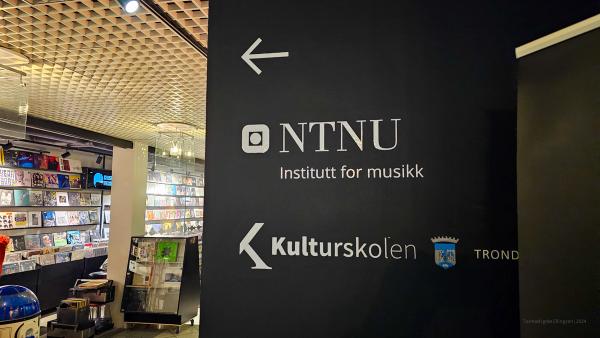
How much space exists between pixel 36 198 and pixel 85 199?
1337mm

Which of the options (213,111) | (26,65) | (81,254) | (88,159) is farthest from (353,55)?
(88,159)

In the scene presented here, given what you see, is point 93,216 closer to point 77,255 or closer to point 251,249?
point 77,255

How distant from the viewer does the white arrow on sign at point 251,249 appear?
1309 millimetres

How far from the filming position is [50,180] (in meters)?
8.43

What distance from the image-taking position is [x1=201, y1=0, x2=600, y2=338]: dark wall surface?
1161 mm

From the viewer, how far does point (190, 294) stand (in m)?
6.09

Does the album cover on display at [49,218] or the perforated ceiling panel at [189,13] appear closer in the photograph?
the perforated ceiling panel at [189,13]

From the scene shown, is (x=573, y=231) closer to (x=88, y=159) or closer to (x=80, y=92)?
(x=80, y=92)

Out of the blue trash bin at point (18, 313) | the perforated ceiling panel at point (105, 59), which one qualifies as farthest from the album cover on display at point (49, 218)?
the blue trash bin at point (18, 313)

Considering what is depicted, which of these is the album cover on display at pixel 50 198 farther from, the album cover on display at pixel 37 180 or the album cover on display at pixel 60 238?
the album cover on display at pixel 60 238

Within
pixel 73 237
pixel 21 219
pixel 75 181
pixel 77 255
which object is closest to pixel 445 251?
pixel 77 255

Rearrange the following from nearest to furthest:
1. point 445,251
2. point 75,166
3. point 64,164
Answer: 1. point 445,251
2. point 64,164
3. point 75,166

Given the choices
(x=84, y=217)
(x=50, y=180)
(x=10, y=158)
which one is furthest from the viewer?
Answer: (x=84, y=217)

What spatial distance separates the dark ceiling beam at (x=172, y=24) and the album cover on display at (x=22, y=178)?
6.82m
